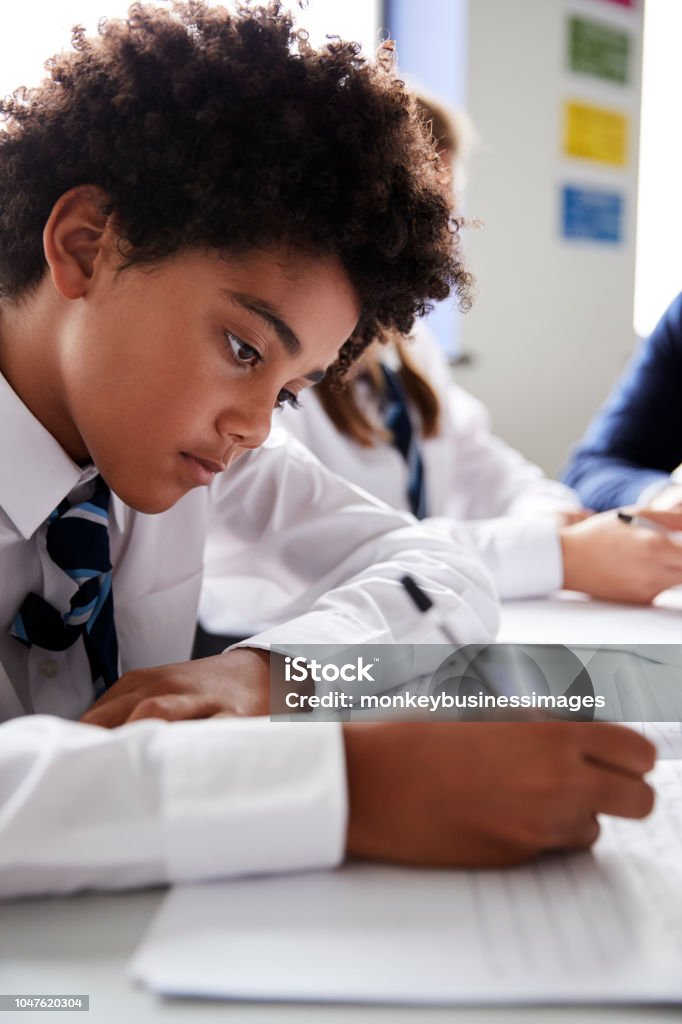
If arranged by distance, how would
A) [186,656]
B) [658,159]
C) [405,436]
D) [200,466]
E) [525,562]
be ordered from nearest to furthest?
[200,466], [186,656], [525,562], [405,436], [658,159]

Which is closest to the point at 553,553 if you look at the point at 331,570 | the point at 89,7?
the point at 331,570

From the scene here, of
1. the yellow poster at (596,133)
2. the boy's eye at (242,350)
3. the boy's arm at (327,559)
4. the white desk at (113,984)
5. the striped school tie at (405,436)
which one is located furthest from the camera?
the yellow poster at (596,133)

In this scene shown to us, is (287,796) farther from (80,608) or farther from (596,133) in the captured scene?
(596,133)

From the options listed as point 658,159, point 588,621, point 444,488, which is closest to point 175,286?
point 588,621

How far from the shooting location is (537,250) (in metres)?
2.38

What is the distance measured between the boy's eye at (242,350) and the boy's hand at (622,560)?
17.9 inches

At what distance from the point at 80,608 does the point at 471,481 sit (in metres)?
1.06

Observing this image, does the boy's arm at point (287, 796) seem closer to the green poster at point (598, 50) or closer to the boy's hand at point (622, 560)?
the boy's hand at point (622, 560)

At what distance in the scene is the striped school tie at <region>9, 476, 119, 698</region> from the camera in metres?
0.59

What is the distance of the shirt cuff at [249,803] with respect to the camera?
0.37 metres

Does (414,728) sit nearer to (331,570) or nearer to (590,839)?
(590,839)

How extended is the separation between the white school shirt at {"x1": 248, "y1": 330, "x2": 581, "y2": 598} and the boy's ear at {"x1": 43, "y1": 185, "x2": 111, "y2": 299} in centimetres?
49

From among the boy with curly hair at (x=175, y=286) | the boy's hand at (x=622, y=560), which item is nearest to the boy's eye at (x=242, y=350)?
the boy with curly hair at (x=175, y=286)

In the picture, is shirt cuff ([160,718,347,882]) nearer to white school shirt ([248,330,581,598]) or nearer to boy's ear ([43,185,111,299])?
boy's ear ([43,185,111,299])
